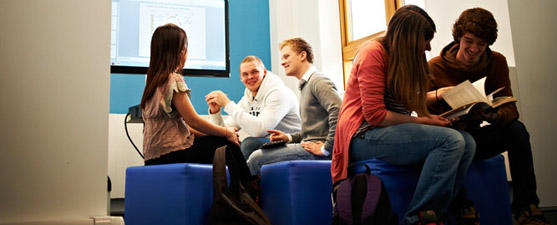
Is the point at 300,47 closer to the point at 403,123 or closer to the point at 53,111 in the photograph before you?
the point at 403,123

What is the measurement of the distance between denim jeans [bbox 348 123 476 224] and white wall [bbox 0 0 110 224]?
2.86ft

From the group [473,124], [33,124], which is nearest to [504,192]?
[473,124]

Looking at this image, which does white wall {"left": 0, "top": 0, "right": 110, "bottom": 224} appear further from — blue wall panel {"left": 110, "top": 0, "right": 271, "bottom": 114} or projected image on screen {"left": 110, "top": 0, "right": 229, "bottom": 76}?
blue wall panel {"left": 110, "top": 0, "right": 271, "bottom": 114}

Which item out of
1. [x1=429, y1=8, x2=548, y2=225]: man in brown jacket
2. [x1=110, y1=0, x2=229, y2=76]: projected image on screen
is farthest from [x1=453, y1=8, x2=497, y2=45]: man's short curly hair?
[x1=110, y1=0, x2=229, y2=76]: projected image on screen

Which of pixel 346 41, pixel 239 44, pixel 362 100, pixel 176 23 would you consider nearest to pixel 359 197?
pixel 362 100

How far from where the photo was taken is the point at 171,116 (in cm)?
207

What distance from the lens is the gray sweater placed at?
215 centimetres

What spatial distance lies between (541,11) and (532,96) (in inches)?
18.2

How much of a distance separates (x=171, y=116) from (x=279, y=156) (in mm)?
478

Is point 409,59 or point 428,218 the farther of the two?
point 409,59

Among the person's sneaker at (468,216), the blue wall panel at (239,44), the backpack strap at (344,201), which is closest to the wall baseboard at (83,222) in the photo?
the backpack strap at (344,201)

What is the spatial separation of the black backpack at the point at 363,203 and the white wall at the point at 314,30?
2165 millimetres

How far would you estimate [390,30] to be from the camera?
178 centimetres

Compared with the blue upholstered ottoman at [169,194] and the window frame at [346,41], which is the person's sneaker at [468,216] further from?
the window frame at [346,41]
